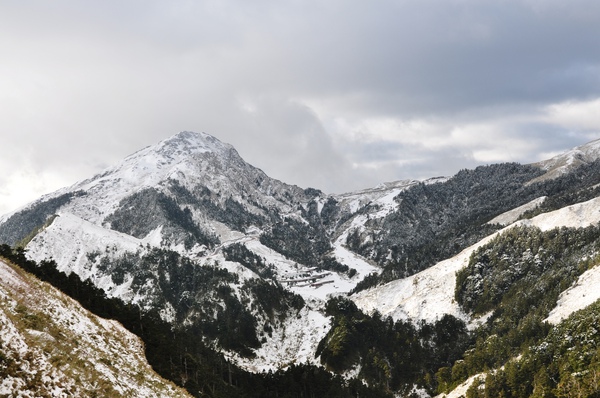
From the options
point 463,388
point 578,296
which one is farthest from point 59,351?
point 578,296

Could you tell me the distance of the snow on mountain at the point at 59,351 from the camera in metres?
27.0

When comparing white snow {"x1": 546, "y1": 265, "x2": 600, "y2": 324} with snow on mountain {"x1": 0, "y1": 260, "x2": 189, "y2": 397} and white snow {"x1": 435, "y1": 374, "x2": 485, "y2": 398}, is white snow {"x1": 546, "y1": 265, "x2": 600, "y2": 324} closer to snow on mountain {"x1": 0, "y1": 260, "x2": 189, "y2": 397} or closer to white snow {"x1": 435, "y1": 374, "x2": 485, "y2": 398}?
white snow {"x1": 435, "y1": 374, "x2": 485, "y2": 398}

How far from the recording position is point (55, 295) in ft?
162

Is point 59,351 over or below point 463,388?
over

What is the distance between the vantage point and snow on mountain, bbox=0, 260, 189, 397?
88.6ft

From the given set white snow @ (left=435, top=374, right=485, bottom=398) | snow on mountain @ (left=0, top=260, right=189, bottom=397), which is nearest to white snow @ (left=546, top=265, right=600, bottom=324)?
white snow @ (left=435, top=374, right=485, bottom=398)

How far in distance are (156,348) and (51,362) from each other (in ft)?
164

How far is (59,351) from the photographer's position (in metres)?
33.0

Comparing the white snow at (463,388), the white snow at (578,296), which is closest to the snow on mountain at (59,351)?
the white snow at (463,388)

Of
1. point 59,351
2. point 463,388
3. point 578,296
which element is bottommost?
point 463,388

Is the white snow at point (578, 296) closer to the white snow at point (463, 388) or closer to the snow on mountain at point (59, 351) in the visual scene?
the white snow at point (463, 388)

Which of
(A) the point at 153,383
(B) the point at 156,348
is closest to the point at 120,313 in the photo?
(B) the point at 156,348

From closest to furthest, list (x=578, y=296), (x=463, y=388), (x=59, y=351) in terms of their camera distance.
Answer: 1. (x=59, y=351)
2. (x=463, y=388)
3. (x=578, y=296)

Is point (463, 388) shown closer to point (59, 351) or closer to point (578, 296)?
point (578, 296)
